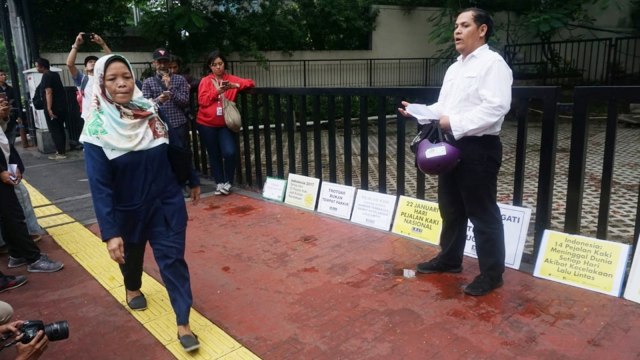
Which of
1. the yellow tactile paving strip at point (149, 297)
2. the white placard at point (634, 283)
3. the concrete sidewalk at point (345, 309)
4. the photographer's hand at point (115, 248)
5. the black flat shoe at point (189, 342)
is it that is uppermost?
the photographer's hand at point (115, 248)

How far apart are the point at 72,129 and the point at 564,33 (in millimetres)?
18281

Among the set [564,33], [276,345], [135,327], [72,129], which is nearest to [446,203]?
[276,345]

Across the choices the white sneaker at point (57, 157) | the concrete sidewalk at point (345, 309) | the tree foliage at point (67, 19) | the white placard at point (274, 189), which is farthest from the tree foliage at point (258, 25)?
the concrete sidewalk at point (345, 309)

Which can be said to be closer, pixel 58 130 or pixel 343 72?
pixel 58 130

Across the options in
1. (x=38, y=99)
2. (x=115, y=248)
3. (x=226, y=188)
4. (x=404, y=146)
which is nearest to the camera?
(x=115, y=248)

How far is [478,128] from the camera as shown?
314 centimetres

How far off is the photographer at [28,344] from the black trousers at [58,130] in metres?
8.35

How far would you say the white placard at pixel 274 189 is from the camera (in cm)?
604

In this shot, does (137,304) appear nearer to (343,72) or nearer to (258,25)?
(258,25)

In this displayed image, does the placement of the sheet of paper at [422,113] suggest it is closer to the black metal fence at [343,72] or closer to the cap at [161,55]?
the cap at [161,55]

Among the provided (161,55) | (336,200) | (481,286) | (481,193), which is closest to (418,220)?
(336,200)

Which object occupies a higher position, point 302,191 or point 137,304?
point 302,191

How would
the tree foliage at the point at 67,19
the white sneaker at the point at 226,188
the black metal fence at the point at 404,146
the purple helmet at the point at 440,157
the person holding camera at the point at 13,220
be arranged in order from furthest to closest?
the tree foliage at the point at 67,19 → the white sneaker at the point at 226,188 → the person holding camera at the point at 13,220 → the black metal fence at the point at 404,146 → the purple helmet at the point at 440,157

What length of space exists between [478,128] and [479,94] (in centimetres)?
21
